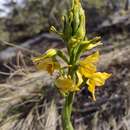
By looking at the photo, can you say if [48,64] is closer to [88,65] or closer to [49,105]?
[88,65]

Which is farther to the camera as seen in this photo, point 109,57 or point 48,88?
point 109,57

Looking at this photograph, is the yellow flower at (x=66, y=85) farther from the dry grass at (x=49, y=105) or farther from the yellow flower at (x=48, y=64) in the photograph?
the dry grass at (x=49, y=105)

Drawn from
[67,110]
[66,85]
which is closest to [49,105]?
[67,110]

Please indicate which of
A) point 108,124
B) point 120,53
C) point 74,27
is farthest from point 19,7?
point 74,27

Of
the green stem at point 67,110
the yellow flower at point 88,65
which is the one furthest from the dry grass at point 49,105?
the yellow flower at point 88,65

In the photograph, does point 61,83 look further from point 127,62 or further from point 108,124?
point 127,62
